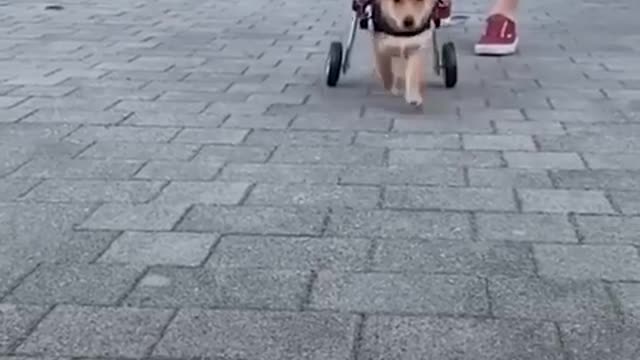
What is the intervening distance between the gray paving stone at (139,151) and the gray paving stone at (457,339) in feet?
6.25

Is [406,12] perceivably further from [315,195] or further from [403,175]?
[315,195]

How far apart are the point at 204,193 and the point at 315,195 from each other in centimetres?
38

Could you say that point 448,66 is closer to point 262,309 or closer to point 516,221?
point 516,221

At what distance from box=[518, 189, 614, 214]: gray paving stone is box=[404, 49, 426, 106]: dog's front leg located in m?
1.44

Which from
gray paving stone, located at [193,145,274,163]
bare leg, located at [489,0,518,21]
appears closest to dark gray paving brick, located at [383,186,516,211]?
gray paving stone, located at [193,145,274,163]

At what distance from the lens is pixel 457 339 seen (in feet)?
9.15

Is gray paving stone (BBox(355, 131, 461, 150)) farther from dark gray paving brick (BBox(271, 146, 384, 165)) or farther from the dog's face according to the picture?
the dog's face

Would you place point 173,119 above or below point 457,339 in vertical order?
below

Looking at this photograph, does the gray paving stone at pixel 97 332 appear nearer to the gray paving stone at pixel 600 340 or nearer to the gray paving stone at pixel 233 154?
the gray paving stone at pixel 600 340

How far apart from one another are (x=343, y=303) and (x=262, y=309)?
211 mm

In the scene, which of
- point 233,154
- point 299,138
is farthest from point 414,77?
point 233,154

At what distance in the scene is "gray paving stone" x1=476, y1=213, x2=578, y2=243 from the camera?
357cm

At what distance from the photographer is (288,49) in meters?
7.46

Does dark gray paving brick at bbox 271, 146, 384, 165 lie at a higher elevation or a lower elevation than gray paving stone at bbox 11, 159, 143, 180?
lower
